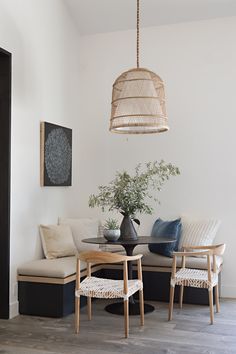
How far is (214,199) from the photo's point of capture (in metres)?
5.39

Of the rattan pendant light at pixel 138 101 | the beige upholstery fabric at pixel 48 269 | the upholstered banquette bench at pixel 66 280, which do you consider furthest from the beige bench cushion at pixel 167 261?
the rattan pendant light at pixel 138 101

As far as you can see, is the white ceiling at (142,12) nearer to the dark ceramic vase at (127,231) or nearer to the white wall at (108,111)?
the white wall at (108,111)

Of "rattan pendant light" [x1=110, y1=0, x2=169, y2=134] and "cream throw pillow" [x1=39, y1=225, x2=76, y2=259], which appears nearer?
"rattan pendant light" [x1=110, y1=0, x2=169, y2=134]

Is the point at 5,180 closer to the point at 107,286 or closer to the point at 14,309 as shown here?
the point at 14,309

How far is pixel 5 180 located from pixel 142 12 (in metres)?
2.64

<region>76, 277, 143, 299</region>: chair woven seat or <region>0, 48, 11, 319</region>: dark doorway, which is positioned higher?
<region>0, 48, 11, 319</region>: dark doorway

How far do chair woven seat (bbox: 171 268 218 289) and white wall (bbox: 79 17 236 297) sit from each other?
110 cm

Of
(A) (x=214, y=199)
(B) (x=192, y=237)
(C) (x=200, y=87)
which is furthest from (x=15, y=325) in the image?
(C) (x=200, y=87)

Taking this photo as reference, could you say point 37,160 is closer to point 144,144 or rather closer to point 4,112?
point 4,112

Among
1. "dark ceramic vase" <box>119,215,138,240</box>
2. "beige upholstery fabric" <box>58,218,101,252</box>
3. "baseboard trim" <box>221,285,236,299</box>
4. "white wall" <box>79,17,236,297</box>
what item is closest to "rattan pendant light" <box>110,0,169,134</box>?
"dark ceramic vase" <box>119,215,138,240</box>

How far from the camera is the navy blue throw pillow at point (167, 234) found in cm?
501

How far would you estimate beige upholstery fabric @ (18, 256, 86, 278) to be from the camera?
4.34m

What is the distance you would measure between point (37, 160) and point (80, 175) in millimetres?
1093

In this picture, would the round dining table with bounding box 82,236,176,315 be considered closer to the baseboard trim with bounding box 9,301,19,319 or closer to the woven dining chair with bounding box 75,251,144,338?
the woven dining chair with bounding box 75,251,144,338
